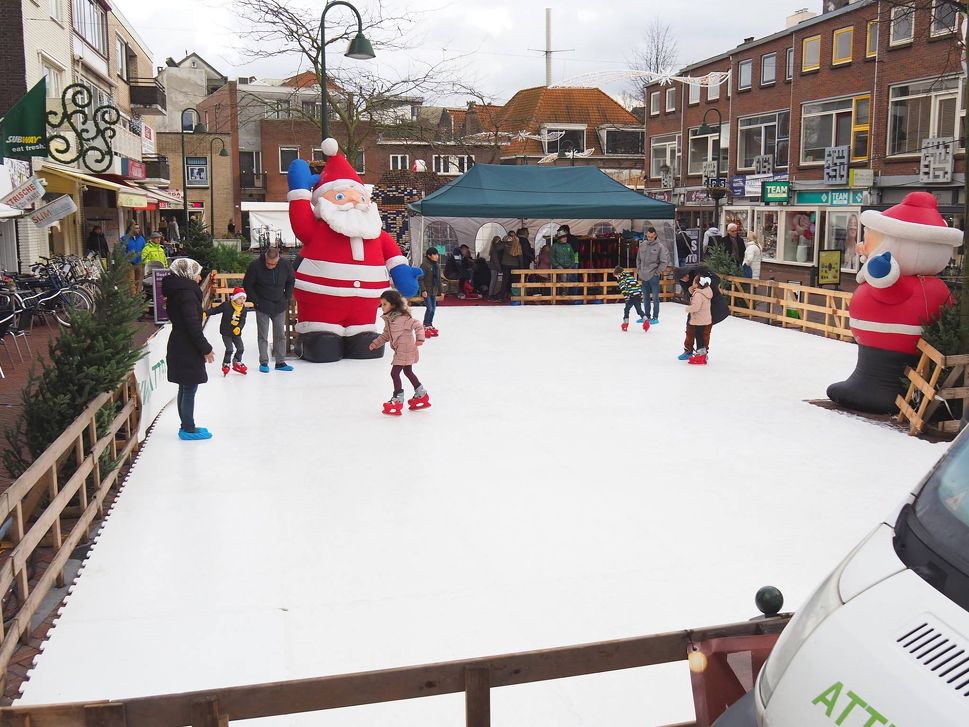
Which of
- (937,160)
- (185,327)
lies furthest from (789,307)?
(185,327)

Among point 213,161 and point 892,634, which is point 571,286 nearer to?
point 892,634

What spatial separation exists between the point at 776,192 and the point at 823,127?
2571 millimetres

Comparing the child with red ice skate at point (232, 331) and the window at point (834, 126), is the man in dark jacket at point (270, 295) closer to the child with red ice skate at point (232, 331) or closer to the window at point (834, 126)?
the child with red ice skate at point (232, 331)

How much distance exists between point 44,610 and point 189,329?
363 cm

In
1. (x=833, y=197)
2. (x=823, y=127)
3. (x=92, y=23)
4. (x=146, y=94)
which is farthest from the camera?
(x=146, y=94)

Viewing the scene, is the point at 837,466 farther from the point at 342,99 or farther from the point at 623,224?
the point at 342,99

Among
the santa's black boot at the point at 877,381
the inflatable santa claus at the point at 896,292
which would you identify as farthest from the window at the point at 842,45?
the santa's black boot at the point at 877,381

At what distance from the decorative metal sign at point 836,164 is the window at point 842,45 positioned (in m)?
2.69

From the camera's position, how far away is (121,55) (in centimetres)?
3456

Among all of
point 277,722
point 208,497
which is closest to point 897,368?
point 208,497

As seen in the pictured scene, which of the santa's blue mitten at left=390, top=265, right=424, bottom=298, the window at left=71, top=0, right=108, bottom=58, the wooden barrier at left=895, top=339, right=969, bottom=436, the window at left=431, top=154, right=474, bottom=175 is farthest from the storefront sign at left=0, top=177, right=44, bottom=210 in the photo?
the window at left=431, top=154, right=474, bottom=175

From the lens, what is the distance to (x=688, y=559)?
18.7 ft

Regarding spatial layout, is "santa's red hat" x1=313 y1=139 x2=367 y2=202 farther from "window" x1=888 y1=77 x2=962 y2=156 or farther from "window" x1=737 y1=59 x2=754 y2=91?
"window" x1=737 y1=59 x2=754 y2=91

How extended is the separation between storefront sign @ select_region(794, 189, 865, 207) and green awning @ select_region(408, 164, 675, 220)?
9313 millimetres
